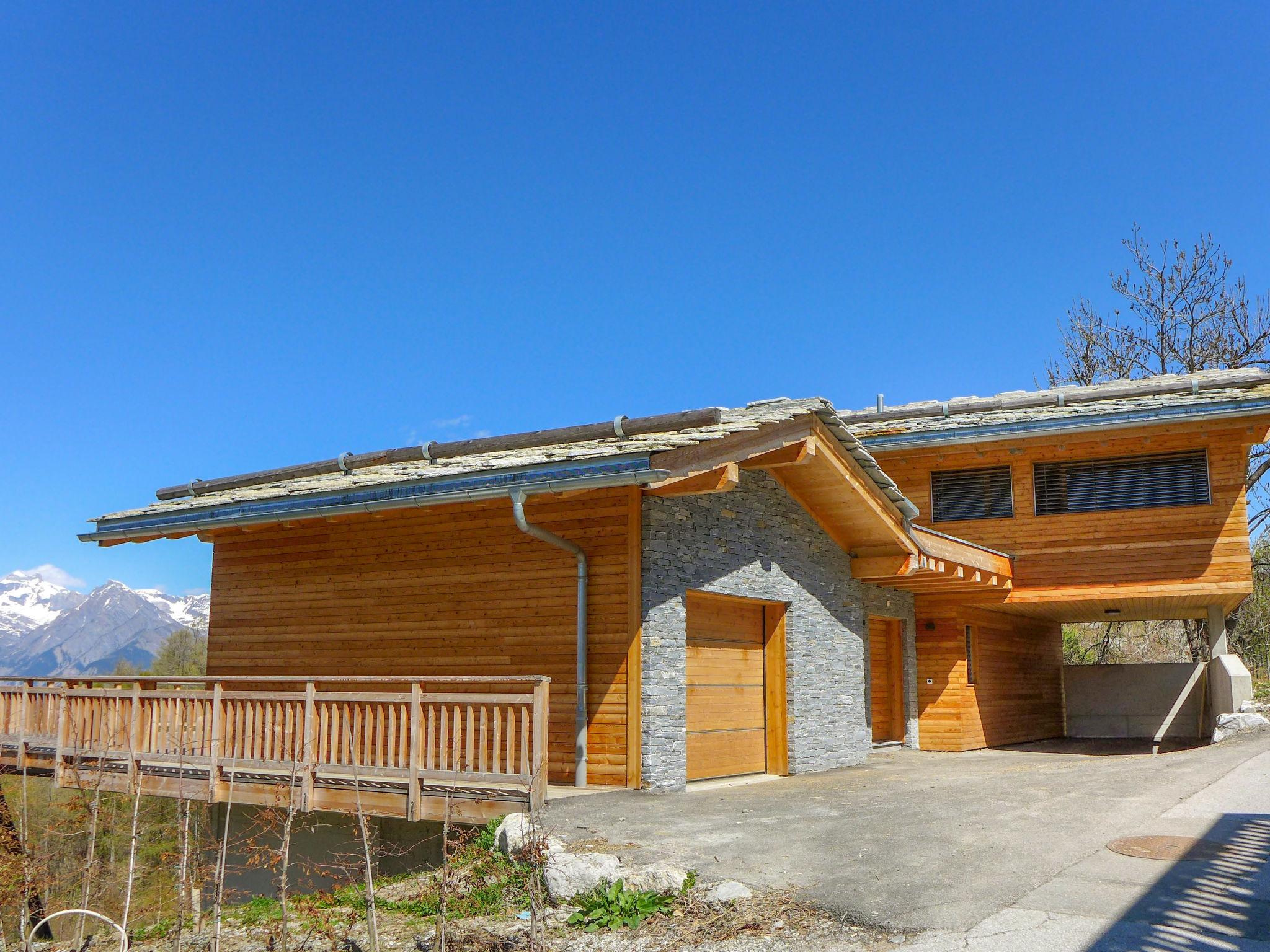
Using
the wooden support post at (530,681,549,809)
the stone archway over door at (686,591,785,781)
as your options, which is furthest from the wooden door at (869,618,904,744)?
the wooden support post at (530,681,549,809)

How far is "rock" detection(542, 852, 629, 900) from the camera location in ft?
19.3

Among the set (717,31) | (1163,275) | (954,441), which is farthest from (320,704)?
(1163,275)

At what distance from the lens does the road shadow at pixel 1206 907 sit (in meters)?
4.47

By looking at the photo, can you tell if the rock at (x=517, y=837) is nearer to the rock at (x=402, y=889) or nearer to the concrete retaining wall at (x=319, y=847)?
the rock at (x=402, y=889)

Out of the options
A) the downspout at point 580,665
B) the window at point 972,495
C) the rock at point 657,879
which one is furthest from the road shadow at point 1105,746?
the rock at point 657,879

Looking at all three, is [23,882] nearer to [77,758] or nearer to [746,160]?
[77,758]

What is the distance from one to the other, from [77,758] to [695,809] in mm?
6295

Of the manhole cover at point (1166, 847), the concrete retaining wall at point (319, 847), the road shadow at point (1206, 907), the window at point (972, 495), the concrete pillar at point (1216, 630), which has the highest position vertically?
the window at point (972, 495)

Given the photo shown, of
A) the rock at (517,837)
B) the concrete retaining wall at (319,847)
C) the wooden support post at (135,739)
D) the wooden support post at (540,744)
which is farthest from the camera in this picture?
the wooden support post at (135,739)

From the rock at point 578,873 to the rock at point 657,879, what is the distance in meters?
Answer: 0.08

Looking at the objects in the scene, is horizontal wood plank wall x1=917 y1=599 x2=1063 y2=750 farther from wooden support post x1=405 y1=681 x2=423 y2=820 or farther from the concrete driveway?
wooden support post x1=405 y1=681 x2=423 y2=820

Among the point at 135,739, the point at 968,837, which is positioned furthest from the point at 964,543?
the point at 135,739

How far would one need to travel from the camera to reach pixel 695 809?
8281 millimetres

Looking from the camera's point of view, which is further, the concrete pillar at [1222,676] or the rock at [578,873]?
the concrete pillar at [1222,676]
